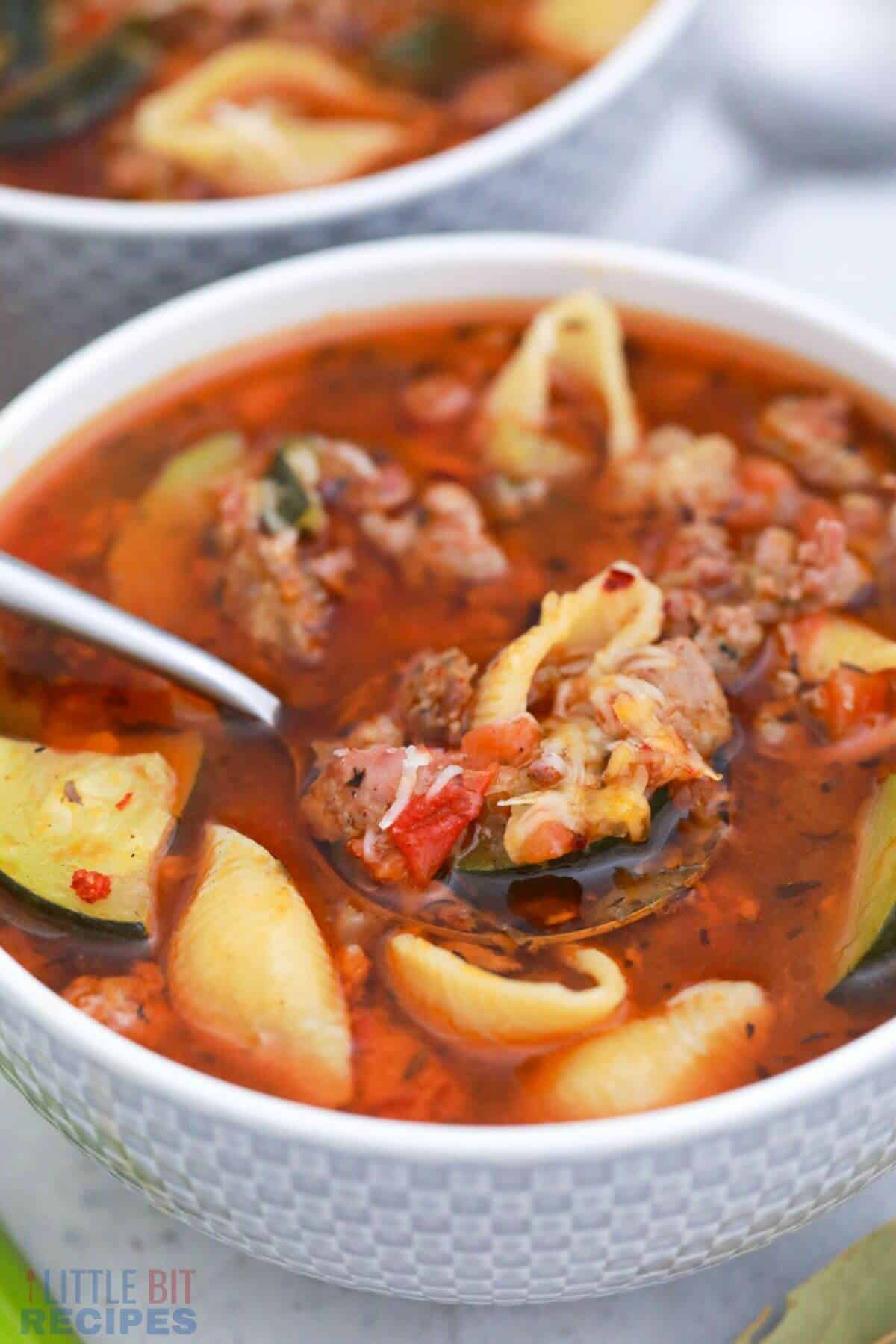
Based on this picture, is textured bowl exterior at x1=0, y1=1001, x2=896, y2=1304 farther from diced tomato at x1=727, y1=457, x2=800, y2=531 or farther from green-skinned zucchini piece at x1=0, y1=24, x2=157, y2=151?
green-skinned zucchini piece at x1=0, y1=24, x2=157, y2=151

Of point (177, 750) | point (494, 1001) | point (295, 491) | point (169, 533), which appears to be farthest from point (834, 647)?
point (169, 533)

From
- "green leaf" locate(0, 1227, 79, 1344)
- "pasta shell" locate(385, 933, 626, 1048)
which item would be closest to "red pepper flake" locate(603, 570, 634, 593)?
"pasta shell" locate(385, 933, 626, 1048)

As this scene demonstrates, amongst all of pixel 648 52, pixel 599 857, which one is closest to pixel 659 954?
pixel 599 857

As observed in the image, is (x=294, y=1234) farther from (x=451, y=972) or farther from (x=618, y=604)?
(x=618, y=604)

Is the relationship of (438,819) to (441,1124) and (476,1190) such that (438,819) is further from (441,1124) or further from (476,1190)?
(476,1190)

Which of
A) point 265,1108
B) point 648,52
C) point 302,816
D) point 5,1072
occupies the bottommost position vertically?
point 5,1072
